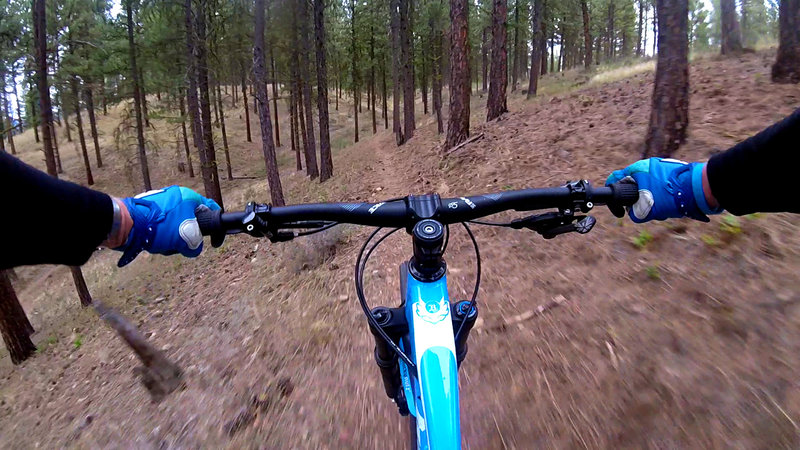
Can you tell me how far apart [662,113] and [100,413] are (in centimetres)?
924

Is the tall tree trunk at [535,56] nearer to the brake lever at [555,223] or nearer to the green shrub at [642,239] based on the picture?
the green shrub at [642,239]

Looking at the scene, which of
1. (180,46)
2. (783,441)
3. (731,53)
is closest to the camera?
(783,441)

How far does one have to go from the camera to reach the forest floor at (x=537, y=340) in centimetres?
272

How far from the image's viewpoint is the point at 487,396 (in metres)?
3.21

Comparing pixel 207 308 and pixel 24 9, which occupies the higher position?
pixel 24 9

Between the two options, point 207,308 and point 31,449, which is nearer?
point 31,449

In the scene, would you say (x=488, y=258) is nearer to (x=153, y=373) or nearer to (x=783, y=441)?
(x=783, y=441)

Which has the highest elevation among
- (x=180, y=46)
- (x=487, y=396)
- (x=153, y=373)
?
(x=180, y=46)

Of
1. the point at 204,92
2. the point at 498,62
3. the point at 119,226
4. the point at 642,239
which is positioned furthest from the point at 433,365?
the point at 204,92

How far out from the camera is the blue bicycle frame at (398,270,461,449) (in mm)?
1417

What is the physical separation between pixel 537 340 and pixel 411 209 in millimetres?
2536

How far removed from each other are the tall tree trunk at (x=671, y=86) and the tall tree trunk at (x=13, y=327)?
49.4ft

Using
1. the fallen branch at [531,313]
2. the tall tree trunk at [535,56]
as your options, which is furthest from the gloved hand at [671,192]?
the tall tree trunk at [535,56]

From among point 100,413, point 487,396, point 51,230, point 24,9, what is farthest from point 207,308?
point 24,9
